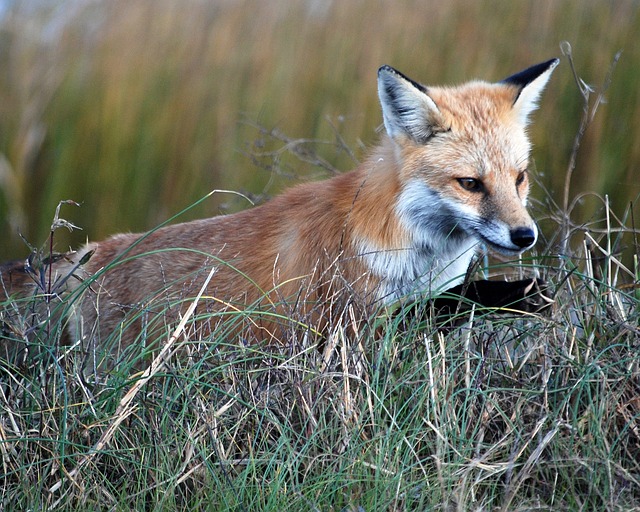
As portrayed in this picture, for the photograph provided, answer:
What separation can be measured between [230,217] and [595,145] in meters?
2.41

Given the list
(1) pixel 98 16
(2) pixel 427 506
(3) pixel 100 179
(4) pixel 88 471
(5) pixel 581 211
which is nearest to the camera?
(2) pixel 427 506

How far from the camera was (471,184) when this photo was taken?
3674mm

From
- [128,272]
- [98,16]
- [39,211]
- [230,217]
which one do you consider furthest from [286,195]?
[98,16]

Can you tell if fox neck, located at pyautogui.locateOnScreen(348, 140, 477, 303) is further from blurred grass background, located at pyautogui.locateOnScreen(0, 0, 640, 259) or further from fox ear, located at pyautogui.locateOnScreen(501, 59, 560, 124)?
blurred grass background, located at pyautogui.locateOnScreen(0, 0, 640, 259)

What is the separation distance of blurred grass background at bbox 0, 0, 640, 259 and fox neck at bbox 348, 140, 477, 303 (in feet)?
5.86

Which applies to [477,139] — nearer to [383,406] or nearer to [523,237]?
[523,237]

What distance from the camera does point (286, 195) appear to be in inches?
169

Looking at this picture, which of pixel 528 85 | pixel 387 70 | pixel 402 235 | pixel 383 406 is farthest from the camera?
pixel 528 85

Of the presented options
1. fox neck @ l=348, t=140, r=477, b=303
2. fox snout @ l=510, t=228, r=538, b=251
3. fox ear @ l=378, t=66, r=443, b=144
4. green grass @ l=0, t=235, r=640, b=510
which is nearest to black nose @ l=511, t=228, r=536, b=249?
fox snout @ l=510, t=228, r=538, b=251

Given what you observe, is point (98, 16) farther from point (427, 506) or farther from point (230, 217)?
point (427, 506)

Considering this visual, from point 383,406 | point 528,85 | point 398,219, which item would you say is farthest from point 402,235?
point 383,406

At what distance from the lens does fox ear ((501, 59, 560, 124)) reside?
3951mm

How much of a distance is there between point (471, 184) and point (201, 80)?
2.99 meters

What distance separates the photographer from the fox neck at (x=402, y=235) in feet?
12.0
